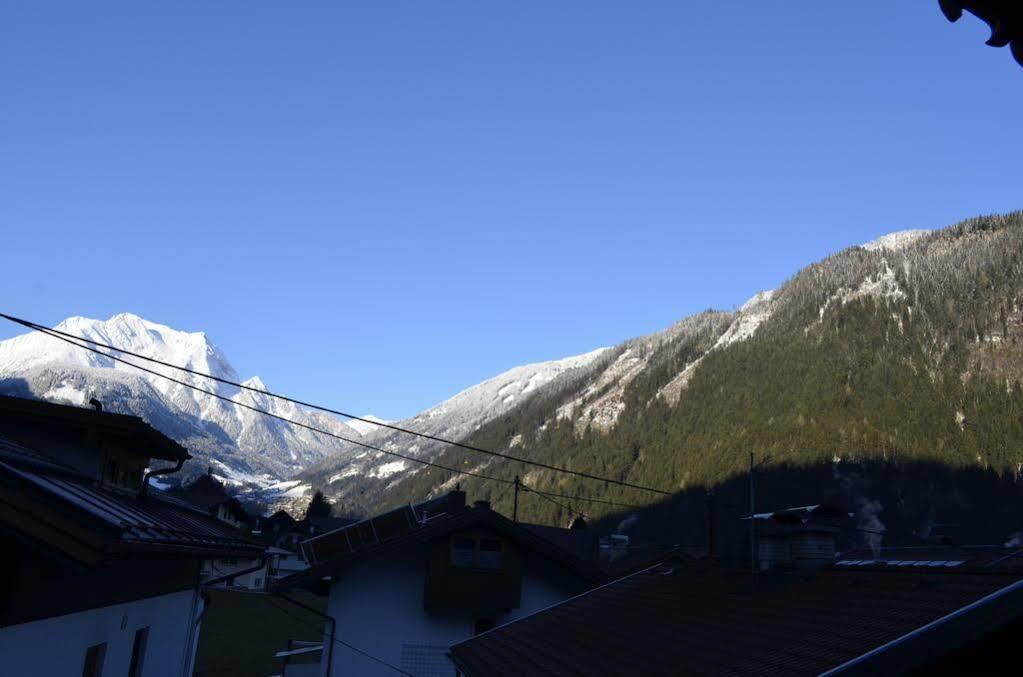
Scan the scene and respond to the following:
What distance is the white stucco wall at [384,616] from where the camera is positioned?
2309 cm

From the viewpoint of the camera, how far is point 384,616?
23625mm

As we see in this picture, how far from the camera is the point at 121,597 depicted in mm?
9930

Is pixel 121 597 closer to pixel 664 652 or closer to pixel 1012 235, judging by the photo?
pixel 664 652

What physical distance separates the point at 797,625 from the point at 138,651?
10335 millimetres

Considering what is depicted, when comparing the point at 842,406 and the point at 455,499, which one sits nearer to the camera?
the point at 455,499

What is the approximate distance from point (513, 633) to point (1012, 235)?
Result: 497 feet

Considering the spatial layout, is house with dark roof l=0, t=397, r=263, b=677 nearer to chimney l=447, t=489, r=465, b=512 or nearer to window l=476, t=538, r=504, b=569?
window l=476, t=538, r=504, b=569

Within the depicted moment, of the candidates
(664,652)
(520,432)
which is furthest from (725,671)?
(520,432)

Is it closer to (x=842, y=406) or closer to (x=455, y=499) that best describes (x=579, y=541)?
(x=455, y=499)

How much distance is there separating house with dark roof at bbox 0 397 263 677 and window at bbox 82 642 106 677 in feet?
0.06

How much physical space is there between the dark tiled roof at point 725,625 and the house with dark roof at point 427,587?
729 cm

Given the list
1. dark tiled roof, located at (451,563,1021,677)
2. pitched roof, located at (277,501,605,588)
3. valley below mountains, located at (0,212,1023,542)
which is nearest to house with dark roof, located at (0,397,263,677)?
pitched roof, located at (277,501,605,588)

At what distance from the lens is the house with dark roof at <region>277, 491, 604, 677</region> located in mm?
23156

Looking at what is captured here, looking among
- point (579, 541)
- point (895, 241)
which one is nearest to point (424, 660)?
point (579, 541)
